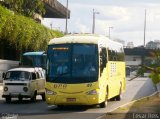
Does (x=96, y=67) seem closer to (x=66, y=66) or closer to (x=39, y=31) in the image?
(x=66, y=66)

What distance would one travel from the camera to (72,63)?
2047cm

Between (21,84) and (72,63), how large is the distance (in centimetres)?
472

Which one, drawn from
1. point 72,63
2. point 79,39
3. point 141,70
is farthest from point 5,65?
point 141,70

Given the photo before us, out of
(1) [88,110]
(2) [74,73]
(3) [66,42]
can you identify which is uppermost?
(3) [66,42]

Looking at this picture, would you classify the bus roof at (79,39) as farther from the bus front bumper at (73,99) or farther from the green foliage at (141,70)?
the green foliage at (141,70)

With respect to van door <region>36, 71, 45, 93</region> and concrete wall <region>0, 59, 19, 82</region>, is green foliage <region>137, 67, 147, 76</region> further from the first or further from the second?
concrete wall <region>0, 59, 19, 82</region>

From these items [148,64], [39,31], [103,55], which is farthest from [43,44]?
[148,64]

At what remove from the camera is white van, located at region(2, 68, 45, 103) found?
2423 cm

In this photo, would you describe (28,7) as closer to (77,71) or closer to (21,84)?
(21,84)

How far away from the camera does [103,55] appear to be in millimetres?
21438

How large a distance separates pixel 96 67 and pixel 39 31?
3498cm

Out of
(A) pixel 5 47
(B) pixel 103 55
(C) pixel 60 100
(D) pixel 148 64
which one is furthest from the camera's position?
(A) pixel 5 47

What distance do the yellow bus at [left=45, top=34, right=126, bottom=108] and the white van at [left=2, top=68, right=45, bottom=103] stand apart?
3907 millimetres

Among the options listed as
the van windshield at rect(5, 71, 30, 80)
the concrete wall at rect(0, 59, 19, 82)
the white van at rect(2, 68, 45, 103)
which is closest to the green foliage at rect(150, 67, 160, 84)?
the white van at rect(2, 68, 45, 103)
